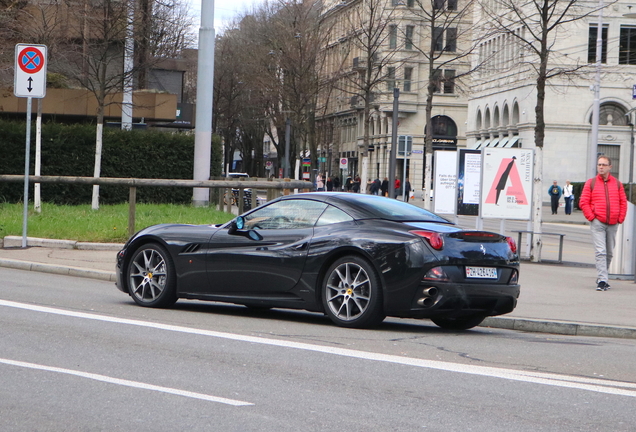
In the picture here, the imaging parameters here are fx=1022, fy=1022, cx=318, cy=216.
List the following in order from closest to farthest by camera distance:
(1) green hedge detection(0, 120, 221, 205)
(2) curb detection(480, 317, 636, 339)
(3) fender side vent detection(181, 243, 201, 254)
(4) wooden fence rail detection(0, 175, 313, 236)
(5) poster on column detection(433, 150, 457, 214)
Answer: (2) curb detection(480, 317, 636, 339) → (3) fender side vent detection(181, 243, 201, 254) → (4) wooden fence rail detection(0, 175, 313, 236) → (5) poster on column detection(433, 150, 457, 214) → (1) green hedge detection(0, 120, 221, 205)

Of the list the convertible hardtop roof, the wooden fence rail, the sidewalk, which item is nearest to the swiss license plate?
the convertible hardtop roof

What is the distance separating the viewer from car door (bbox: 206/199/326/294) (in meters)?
10.1

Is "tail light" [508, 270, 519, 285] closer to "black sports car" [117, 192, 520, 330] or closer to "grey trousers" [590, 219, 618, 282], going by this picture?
"black sports car" [117, 192, 520, 330]

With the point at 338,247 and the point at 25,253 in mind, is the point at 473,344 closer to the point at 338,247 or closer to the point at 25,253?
the point at 338,247

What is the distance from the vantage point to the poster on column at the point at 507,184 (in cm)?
1919

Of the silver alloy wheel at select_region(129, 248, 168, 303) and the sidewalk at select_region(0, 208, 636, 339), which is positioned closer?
the sidewalk at select_region(0, 208, 636, 339)

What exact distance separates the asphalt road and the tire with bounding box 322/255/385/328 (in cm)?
19

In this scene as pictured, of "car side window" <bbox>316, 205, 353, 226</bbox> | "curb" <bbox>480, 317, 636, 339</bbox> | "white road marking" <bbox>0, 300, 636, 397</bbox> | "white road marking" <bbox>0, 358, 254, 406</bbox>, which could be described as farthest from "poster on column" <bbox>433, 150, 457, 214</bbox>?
"white road marking" <bbox>0, 358, 254, 406</bbox>

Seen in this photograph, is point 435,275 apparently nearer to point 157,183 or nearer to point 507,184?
point 157,183

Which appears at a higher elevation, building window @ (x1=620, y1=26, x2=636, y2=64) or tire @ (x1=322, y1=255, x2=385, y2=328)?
building window @ (x1=620, y1=26, x2=636, y2=64)

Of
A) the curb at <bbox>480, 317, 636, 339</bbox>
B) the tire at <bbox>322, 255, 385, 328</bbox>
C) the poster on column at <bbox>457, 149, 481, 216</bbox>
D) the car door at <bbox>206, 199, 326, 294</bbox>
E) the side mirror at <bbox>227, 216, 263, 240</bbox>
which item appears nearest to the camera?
the tire at <bbox>322, 255, 385, 328</bbox>

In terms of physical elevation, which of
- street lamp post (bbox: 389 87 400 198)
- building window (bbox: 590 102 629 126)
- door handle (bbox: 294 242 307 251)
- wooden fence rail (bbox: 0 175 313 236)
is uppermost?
building window (bbox: 590 102 629 126)

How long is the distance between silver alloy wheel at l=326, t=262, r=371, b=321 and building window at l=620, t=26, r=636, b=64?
185 feet

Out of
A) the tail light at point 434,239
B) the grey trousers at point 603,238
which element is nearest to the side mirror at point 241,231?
the tail light at point 434,239
